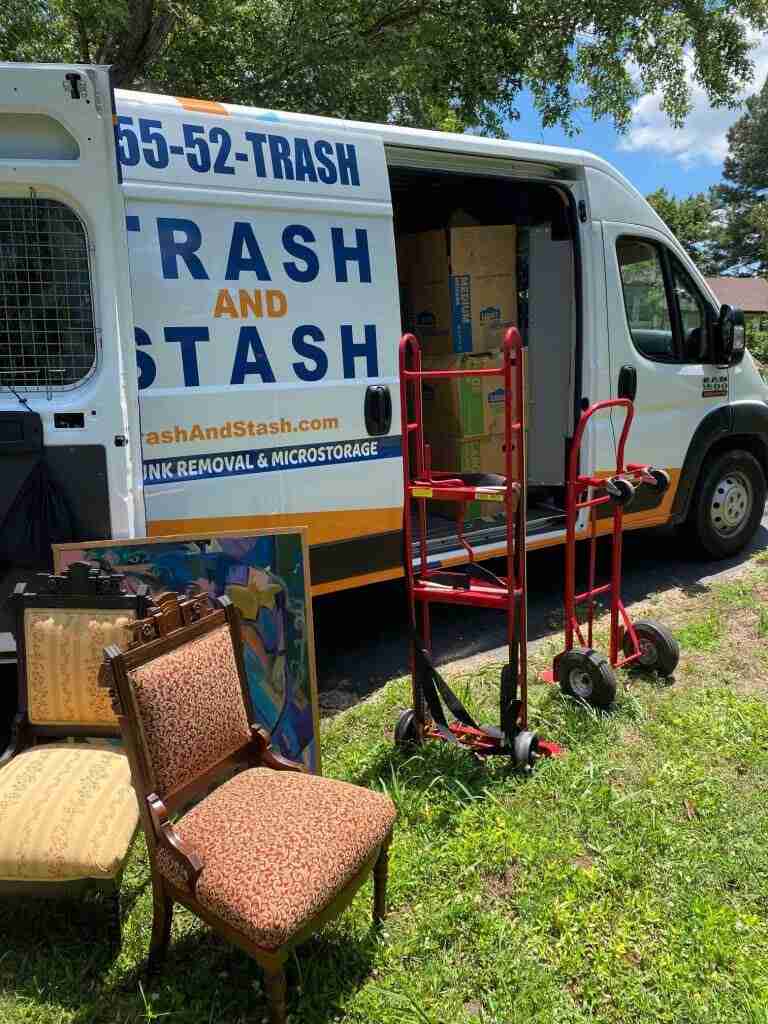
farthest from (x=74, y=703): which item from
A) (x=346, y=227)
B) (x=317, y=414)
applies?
(x=346, y=227)

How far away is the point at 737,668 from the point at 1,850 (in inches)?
134

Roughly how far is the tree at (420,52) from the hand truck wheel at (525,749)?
747 centimetres

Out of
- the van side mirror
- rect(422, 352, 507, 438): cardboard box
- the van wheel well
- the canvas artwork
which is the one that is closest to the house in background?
the van wheel well

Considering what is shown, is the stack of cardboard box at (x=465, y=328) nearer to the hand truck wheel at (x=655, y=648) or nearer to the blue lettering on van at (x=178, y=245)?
the hand truck wheel at (x=655, y=648)

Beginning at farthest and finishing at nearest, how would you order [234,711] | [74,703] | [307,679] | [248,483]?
[248,483] < [307,679] < [74,703] < [234,711]

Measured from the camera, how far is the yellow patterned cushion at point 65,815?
2.22 m

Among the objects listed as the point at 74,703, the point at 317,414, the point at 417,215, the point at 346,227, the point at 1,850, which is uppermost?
the point at 417,215

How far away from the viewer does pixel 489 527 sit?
4930 mm

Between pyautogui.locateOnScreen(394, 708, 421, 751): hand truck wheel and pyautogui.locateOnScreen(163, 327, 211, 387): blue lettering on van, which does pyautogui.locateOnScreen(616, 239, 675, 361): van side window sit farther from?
pyautogui.locateOnScreen(394, 708, 421, 751): hand truck wheel

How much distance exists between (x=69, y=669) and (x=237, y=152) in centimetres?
226

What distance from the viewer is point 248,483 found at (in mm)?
3756

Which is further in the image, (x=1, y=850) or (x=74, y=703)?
(x=74, y=703)

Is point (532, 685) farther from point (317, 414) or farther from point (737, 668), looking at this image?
point (317, 414)

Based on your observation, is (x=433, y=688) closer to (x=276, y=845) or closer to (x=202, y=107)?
(x=276, y=845)
